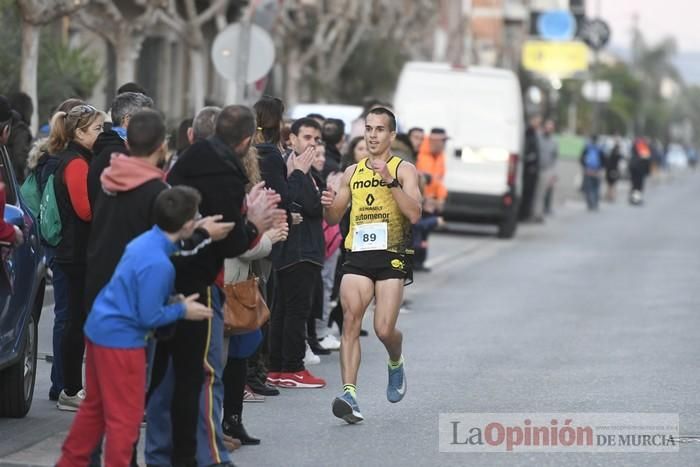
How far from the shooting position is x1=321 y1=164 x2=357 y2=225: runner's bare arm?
34.3 feet

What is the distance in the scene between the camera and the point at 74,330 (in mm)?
10344

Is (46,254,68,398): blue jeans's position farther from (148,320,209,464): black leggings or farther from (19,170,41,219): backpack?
(148,320,209,464): black leggings

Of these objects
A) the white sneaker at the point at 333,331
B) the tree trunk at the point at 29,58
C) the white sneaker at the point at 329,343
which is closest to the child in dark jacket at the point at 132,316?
the white sneaker at the point at 329,343

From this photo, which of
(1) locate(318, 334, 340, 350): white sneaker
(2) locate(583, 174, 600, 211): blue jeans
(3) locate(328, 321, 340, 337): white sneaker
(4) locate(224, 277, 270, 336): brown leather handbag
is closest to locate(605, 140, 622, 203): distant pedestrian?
(2) locate(583, 174, 600, 211): blue jeans

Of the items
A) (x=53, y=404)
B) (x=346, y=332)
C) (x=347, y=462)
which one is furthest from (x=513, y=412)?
(x=53, y=404)

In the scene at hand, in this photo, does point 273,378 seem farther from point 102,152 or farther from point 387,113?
point 102,152

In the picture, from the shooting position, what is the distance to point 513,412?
10.7 m

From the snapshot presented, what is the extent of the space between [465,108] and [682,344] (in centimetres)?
1350

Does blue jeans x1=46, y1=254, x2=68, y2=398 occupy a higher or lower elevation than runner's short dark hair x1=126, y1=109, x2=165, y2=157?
lower

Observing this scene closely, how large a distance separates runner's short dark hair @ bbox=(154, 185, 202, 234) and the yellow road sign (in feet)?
262

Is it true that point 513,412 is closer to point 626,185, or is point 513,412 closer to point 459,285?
point 459,285

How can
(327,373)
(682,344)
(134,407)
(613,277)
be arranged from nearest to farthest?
1. (134,407)
2. (327,373)
3. (682,344)
4. (613,277)

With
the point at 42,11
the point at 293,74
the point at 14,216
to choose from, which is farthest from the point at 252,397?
the point at 293,74

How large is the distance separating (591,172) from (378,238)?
3460 centimetres
